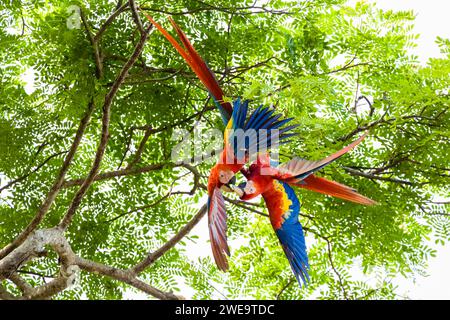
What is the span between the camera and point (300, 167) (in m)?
1.43

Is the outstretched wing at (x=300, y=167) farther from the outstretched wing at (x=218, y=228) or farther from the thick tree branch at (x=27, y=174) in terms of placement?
the thick tree branch at (x=27, y=174)

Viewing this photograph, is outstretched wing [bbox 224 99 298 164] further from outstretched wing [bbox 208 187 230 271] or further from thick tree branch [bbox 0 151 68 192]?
thick tree branch [bbox 0 151 68 192]

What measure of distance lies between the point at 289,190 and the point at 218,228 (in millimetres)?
182

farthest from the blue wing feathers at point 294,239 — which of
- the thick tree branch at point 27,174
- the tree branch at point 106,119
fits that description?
the thick tree branch at point 27,174

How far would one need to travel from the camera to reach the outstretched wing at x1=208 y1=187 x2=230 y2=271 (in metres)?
1.38

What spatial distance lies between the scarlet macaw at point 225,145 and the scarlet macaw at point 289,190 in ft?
0.16

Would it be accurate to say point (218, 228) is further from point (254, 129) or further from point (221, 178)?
point (254, 129)

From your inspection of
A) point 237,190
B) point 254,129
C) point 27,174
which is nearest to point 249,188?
point 237,190

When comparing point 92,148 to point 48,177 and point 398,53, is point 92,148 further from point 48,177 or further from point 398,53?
point 398,53

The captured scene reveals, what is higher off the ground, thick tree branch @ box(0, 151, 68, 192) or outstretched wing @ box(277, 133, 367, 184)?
thick tree branch @ box(0, 151, 68, 192)

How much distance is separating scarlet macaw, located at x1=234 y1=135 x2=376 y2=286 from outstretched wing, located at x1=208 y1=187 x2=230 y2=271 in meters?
0.06

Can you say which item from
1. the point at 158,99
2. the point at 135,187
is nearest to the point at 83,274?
the point at 135,187

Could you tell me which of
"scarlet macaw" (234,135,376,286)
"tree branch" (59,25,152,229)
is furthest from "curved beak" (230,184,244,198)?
"tree branch" (59,25,152,229)

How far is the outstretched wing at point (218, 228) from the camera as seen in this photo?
138cm
